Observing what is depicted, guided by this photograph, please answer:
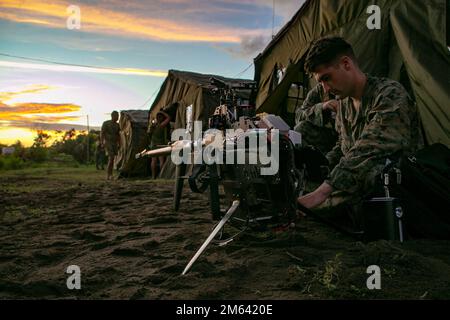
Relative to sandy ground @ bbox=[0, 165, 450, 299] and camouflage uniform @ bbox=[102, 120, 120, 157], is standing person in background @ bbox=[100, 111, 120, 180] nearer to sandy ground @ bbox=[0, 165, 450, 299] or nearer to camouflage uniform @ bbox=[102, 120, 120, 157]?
camouflage uniform @ bbox=[102, 120, 120, 157]

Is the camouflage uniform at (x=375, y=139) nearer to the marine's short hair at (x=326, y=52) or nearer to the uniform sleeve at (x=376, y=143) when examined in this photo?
the uniform sleeve at (x=376, y=143)

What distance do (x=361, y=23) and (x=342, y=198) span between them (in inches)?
108

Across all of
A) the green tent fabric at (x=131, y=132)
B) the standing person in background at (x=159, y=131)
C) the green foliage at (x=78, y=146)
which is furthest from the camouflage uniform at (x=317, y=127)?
the green foliage at (x=78, y=146)

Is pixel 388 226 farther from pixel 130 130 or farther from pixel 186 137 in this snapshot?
pixel 130 130

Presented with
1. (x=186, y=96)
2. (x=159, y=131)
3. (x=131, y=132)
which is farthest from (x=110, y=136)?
(x=131, y=132)

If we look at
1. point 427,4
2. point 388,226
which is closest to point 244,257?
point 388,226

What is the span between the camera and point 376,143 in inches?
99.3

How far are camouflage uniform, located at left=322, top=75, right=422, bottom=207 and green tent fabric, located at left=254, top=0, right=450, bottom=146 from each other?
3.69 feet

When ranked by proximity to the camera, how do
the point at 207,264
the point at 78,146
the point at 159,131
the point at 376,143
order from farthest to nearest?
1. the point at 78,146
2. the point at 159,131
3. the point at 207,264
4. the point at 376,143

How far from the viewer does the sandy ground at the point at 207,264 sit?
218 centimetres

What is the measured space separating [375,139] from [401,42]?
2308mm

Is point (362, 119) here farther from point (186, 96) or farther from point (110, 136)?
point (110, 136)

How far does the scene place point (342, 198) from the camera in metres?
3.47
